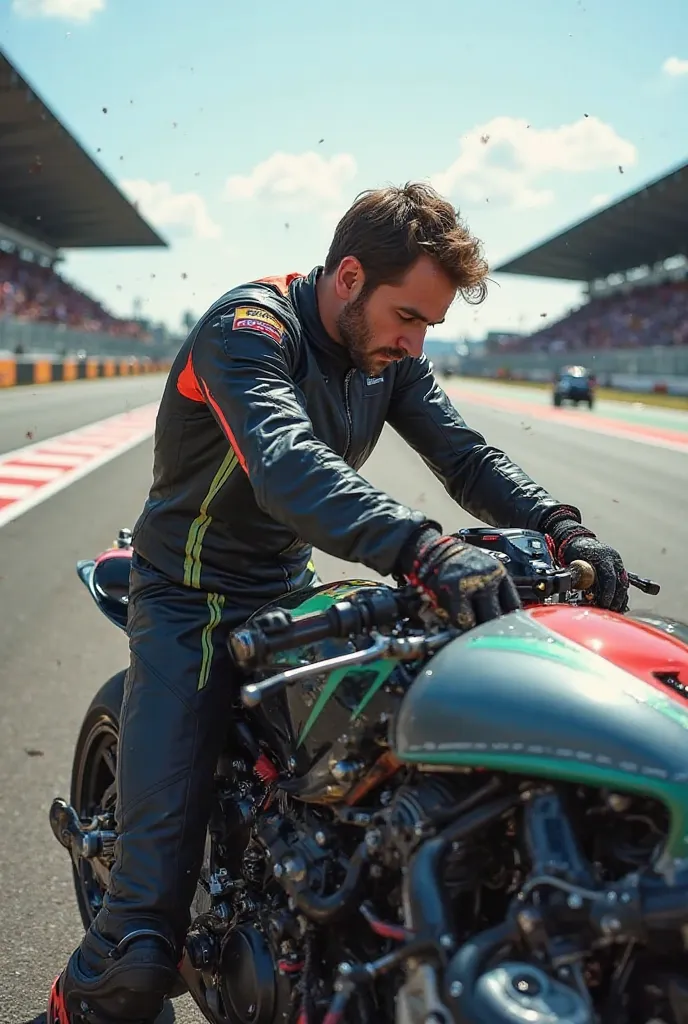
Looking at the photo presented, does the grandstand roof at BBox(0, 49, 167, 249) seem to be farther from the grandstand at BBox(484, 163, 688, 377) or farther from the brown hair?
the brown hair

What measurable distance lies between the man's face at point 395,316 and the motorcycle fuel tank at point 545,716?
0.97m

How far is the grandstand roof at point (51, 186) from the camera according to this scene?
2734 cm

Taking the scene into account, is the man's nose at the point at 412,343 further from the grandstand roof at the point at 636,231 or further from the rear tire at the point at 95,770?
the grandstand roof at the point at 636,231

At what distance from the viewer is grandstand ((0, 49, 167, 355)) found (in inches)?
1253

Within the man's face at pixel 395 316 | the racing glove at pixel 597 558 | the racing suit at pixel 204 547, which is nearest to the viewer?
the racing suit at pixel 204 547

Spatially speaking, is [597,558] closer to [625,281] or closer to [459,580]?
[459,580]

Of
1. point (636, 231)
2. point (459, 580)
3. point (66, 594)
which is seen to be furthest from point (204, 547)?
point (636, 231)

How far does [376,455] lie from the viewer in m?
16.1

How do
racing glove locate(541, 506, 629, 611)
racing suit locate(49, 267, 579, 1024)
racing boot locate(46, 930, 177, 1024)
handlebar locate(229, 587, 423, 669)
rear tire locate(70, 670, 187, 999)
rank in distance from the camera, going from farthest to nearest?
rear tire locate(70, 670, 187, 999) → racing glove locate(541, 506, 629, 611) → racing boot locate(46, 930, 177, 1024) → racing suit locate(49, 267, 579, 1024) → handlebar locate(229, 587, 423, 669)

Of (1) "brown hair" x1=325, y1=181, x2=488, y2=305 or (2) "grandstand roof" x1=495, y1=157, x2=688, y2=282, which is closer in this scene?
(1) "brown hair" x1=325, y1=181, x2=488, y2=305

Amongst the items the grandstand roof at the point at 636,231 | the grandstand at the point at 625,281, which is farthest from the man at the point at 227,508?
the grandstand roof at the point at 636,231

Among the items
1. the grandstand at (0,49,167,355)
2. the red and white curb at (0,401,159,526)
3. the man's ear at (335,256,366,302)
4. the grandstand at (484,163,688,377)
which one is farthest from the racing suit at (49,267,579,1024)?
the grandstand at (484,163,688,377)

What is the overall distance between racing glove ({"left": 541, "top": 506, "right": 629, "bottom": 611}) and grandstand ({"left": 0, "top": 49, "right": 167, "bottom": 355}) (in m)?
22.4

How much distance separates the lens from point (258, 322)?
96.2 inches
